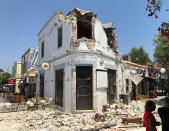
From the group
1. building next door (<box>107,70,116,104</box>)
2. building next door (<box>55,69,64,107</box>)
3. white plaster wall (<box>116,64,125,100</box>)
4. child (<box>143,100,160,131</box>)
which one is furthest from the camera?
white plaster wall (<box>116,64,125,100</box>)

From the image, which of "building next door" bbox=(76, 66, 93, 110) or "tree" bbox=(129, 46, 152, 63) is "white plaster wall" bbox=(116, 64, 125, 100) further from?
"tree" bbox=(129, 46, 152, 63)

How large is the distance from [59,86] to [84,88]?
116 inches

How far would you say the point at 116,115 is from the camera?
10.1 m

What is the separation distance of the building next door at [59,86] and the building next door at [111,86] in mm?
4160

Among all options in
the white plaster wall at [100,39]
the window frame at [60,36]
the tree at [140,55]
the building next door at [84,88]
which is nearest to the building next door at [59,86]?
the building next door at [84,88]

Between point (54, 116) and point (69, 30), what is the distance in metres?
6.62

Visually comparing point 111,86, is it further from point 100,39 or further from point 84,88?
point 100,39

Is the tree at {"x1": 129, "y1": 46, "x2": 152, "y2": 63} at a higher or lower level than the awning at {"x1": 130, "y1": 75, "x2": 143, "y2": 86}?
higher

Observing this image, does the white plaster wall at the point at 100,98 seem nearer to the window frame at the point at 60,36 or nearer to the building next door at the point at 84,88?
the building next door at the point at 84,88

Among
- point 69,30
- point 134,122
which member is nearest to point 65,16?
point 69,30

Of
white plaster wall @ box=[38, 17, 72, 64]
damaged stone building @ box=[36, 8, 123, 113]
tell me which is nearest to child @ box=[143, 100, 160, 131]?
damaged stone building @ box=[36, 8, 123, 113]

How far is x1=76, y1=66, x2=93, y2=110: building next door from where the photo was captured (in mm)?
10570

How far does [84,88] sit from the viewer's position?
35.3 ft

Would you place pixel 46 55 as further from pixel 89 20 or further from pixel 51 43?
pixel 89 20
